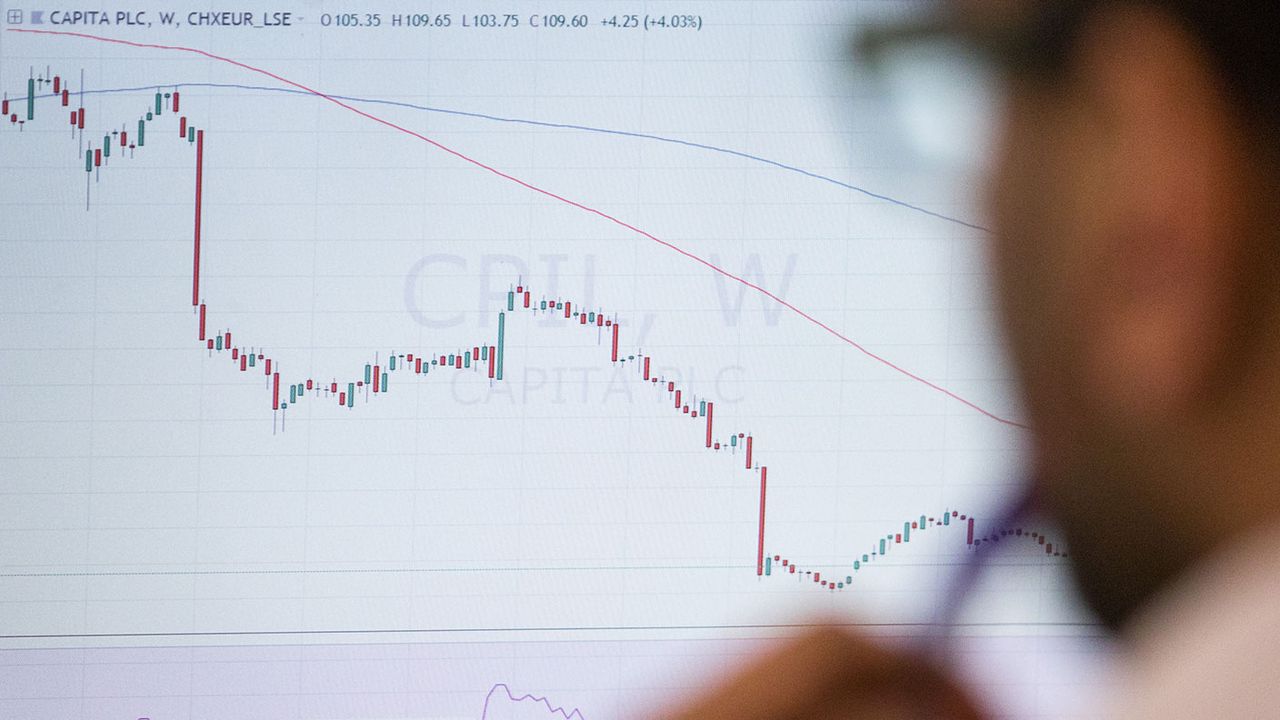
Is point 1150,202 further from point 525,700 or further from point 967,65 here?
point 525,700

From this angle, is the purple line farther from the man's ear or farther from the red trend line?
the man's ear

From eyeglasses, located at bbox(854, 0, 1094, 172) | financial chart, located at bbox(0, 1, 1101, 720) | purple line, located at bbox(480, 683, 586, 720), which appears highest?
eyeglasses, located at bbox(854, 0, 1094, 172)

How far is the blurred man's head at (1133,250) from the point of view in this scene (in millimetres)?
625

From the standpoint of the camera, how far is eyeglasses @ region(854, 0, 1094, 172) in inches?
24.3

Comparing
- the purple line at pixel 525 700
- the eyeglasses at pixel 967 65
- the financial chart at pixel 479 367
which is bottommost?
the purple line at pixel 525 700

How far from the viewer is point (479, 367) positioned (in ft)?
2.01

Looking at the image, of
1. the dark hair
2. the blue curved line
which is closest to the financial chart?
the blue curved line

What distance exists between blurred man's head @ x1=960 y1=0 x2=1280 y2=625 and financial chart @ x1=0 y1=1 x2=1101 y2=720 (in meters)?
0.04

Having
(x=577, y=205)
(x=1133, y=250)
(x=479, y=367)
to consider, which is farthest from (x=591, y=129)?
(x=1133, y=250)

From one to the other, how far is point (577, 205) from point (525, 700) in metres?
0.35

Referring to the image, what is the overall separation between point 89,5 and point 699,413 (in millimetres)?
499

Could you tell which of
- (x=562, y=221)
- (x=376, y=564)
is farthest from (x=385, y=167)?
(x=376, y=564)

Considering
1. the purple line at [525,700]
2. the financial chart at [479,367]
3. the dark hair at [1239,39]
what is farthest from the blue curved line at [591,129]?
the purple line at [525,700]

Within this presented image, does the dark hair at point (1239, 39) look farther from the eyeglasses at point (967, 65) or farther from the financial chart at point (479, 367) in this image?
the financial chart at point (479, 367)
